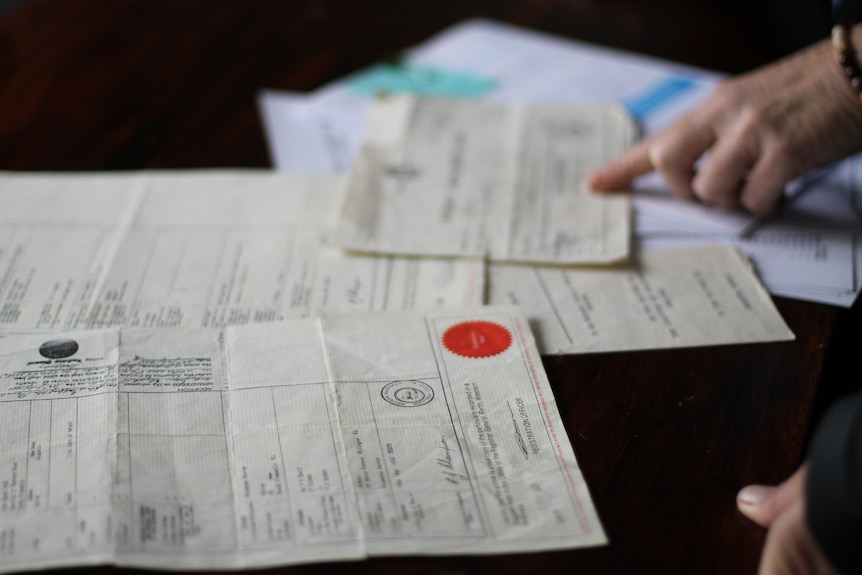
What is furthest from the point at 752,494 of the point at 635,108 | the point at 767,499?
the point at 635,108

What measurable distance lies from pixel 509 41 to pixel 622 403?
2.41 ft

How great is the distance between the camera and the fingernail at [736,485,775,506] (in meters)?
0.53

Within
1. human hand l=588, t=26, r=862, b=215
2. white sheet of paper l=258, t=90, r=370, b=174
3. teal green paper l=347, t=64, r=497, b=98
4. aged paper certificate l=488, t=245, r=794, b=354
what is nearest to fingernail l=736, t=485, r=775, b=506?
aged paper certificate l=488, t=245, r=794, b=354

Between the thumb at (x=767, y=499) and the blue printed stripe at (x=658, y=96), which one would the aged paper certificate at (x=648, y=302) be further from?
the blue printed stripe at (x=658, y=96)

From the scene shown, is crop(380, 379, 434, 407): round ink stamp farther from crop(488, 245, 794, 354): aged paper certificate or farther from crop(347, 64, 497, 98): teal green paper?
crop(347, 64, 497, 98): teal green paper

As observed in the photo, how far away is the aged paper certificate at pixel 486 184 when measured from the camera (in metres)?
0.81

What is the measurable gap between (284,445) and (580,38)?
2.83ft

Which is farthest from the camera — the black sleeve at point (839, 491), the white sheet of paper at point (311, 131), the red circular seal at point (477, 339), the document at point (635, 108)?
the white sheet of paper at point (311, 131)

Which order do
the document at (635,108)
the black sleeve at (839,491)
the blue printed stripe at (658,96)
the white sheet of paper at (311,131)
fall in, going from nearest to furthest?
the black sleeve at (839,491) → the document at (635,108) → the white sheet of paper at (311,131) → the blue printed stripe at (658,96)

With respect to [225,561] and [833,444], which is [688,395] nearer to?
[833,444]

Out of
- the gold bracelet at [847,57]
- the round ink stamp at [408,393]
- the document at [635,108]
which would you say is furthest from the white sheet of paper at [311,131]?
the gold bracelet at [847,57]

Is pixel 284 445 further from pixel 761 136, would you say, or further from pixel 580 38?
pixel 580 38

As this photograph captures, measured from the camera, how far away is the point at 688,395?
2.09 ft

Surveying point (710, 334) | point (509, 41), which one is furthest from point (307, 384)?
point (509, 41)
